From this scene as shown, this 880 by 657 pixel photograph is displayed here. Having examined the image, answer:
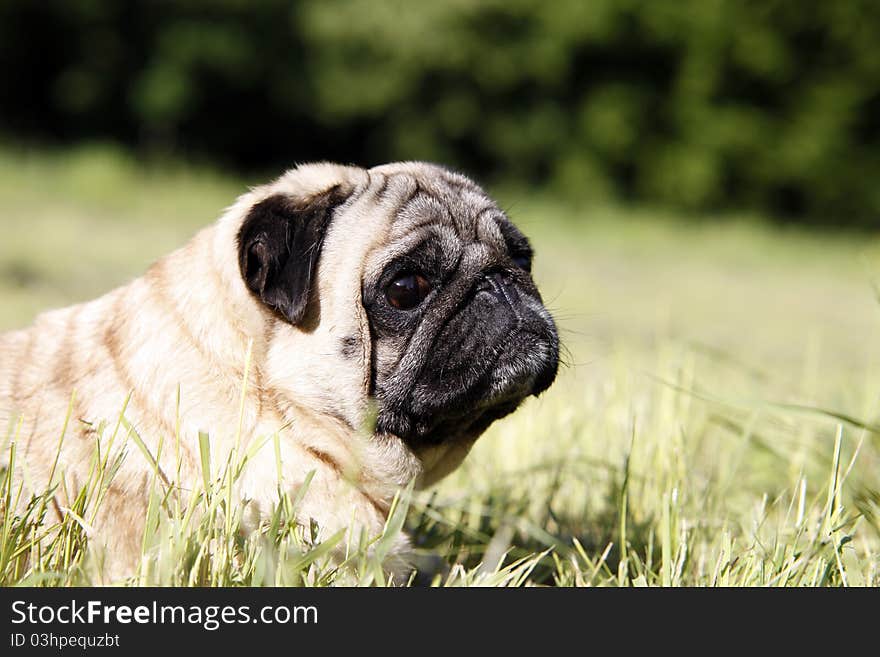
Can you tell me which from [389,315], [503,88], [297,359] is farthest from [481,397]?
[503,88]

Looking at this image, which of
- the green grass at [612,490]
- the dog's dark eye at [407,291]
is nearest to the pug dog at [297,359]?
the dog's dark eye at [407,291]

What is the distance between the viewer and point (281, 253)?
3.00 metres

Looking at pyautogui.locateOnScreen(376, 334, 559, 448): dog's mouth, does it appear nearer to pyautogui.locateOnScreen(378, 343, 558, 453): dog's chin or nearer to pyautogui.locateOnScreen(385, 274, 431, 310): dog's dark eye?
pyautogui.locateOnScreen(378, 343, 558, 453): dog's chin

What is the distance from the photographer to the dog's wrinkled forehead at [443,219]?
328 centimetres

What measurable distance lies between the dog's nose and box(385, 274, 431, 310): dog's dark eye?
203 millimetres

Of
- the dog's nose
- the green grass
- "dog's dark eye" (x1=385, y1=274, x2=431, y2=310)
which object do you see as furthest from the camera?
the dog's nose

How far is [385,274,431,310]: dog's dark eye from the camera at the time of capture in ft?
10.5

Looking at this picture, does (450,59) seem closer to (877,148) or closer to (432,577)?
(877,148)

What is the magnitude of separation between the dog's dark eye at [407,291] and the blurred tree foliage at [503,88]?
21.1 meters

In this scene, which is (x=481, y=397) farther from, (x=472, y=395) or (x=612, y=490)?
(x=612, y=490)

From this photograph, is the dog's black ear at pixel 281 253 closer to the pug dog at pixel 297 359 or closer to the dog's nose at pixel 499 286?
the pug dog at pixel 297 359

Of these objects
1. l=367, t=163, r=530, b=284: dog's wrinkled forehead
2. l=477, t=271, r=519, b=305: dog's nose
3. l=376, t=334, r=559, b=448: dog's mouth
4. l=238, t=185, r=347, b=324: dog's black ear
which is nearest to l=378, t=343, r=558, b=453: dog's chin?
l=376, t=334, r=559, b=448: dog's mouth

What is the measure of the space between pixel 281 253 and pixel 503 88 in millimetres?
23975
